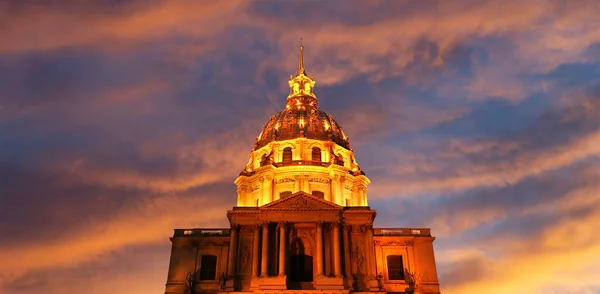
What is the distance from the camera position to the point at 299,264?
48.8 metres

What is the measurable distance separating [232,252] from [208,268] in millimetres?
3742

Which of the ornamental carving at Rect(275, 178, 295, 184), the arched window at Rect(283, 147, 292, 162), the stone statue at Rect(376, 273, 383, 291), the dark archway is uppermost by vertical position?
the arched window at Rect(283, 147, 292, 162)

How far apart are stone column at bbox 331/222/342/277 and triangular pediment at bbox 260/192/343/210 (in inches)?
73.6

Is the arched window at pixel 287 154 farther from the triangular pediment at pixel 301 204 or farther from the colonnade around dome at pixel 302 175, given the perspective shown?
the triangular pediment at pixel 301 204

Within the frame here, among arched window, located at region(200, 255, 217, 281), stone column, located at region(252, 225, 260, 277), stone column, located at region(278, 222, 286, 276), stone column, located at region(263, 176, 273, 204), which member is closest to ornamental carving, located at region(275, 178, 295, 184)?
stone column, located at region(263, 176, 273, 204)

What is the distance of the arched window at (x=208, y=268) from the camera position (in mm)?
49562

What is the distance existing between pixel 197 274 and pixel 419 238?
866 inches

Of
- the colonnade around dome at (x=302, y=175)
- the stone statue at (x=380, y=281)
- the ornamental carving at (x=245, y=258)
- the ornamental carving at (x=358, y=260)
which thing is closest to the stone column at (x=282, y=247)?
the ornamental carving at (x=245, y=258)

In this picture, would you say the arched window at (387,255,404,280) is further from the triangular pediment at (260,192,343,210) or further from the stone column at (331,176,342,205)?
the stone column at (331,176,342,205)

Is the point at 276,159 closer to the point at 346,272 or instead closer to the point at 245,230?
the point at 245,230

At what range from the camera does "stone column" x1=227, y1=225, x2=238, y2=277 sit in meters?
47.2

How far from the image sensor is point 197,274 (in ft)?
162

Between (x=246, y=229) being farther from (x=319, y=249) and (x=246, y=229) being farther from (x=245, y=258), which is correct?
(x=319, y=249)

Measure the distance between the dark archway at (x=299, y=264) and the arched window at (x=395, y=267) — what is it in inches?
311
